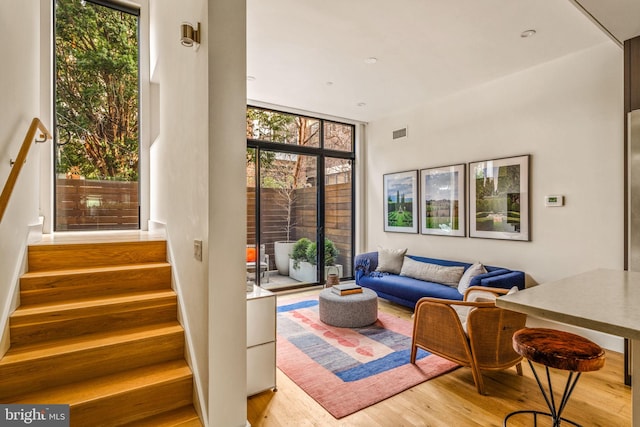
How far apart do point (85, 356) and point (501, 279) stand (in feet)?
12.5

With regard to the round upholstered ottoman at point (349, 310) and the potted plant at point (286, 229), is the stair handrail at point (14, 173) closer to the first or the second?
the round upholstered ottoman at point (349, 310)

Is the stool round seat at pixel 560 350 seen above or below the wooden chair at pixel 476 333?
above

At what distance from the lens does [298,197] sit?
5832mm

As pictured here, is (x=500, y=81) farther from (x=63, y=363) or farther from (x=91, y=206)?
(x=91, y=206)

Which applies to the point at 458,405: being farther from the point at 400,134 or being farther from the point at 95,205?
the point at 95,205

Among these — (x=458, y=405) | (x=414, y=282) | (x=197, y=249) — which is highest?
(x=197, y=249)

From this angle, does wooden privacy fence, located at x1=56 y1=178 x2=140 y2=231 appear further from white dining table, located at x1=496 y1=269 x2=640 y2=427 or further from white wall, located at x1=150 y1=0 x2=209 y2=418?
white dining table, located at x1=496 y1=269 x2=640 y2=427

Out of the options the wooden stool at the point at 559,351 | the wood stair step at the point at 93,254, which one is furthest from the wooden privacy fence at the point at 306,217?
the wooden stool at the point at 559,351

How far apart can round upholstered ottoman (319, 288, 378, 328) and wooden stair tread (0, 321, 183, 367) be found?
6.40ft

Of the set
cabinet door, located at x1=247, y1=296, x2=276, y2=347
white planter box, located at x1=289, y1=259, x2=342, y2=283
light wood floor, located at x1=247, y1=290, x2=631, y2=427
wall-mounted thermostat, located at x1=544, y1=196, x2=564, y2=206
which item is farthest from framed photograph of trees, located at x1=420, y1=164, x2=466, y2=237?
cabinet door, located at x1=247, y1=296, x2=276, y2=347

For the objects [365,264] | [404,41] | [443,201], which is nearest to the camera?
[404,41]

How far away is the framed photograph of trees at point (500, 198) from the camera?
399 cm

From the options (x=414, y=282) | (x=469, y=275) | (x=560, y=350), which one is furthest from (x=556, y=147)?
(x=560, y=350)

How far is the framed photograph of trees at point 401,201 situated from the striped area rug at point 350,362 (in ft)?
5.87
